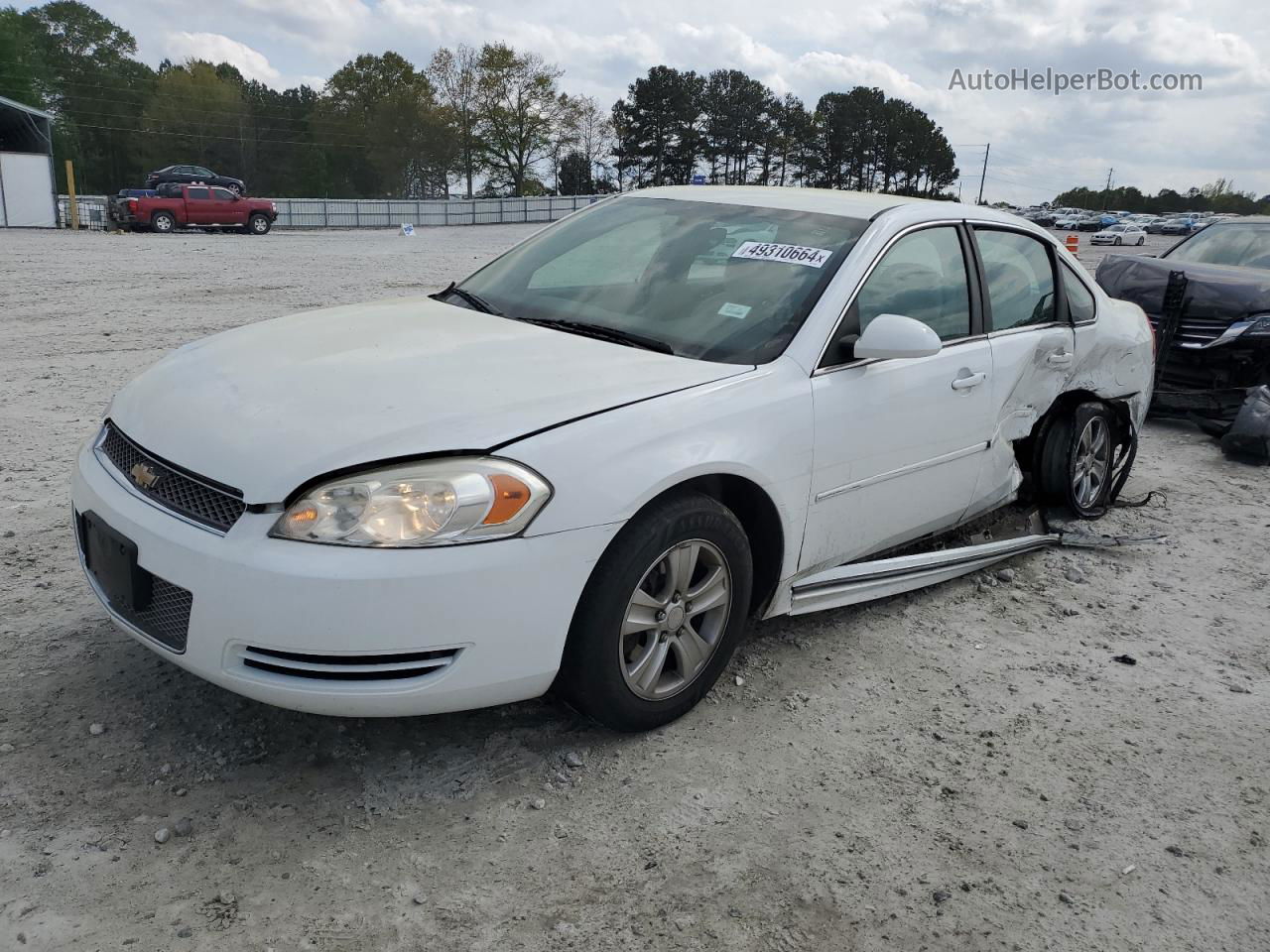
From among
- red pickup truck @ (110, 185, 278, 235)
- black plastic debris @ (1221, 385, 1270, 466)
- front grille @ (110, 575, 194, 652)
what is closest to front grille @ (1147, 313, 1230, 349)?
black plastic debris @ (1221, 385, 1270, 466)

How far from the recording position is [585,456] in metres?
2.58

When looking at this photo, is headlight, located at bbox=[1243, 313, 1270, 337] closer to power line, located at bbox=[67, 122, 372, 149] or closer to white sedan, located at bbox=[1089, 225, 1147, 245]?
white sedan, located at bbox=[1089, 225, 1147, 245]

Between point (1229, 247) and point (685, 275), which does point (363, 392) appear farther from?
point (1229, 247)

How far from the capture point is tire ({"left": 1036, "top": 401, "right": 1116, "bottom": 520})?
4.72m

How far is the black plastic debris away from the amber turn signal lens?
19.8ft

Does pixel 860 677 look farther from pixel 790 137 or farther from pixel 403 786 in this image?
pixel 790 137

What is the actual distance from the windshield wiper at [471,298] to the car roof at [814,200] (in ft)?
2.86

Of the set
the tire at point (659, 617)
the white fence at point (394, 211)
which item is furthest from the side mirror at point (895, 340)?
the white fence at point (394, 211)

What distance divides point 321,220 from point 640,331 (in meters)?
47.7

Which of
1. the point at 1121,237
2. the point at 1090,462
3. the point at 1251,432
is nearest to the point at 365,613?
the point at 1090,462

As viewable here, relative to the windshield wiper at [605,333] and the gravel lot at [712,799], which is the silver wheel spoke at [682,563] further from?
the windshield wiper at [605,333]

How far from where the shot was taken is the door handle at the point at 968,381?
378 centimetres

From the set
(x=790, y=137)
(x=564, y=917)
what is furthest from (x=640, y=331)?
(x=790, y=137)

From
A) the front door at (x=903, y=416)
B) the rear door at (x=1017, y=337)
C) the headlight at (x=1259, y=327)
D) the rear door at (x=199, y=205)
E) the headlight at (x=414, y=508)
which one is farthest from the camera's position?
the rear door at (x=199, y=205)
